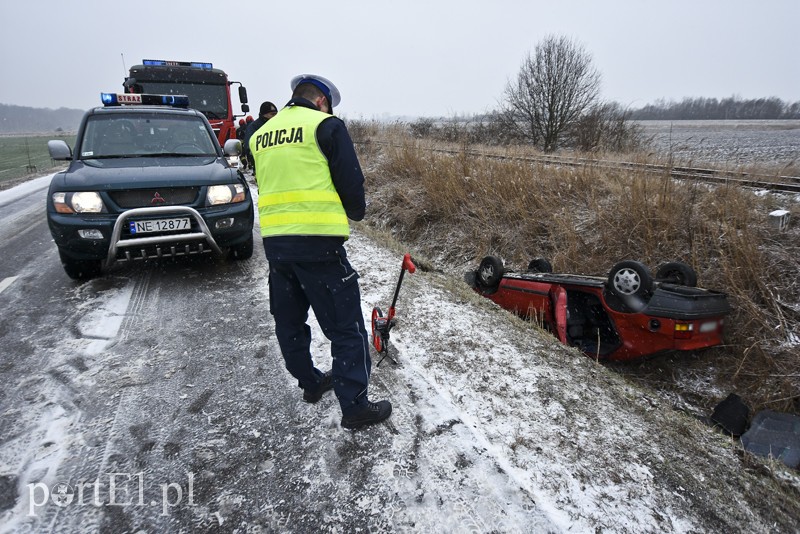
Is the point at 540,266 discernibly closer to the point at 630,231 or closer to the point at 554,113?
the point at 630,231

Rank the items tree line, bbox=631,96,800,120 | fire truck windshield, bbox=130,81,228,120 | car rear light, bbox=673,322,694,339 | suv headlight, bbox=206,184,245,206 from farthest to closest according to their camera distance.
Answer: tree line, bbox=631,96,800,120
fire truck windshield, bbox=130,81,228,120
suv headlight, bbox=206,184,245,206
car rear light, bbox=673,322,694,339

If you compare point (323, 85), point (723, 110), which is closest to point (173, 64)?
point (323, 85)

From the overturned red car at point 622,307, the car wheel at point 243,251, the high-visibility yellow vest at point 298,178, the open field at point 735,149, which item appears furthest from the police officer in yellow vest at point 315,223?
the open field at point 735,149

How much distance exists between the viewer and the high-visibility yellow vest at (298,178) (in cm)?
193

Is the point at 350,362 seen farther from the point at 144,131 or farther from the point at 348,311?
the point at 144,131

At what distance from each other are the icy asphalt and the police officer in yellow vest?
388mm

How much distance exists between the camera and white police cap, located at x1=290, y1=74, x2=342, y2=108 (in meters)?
2.09

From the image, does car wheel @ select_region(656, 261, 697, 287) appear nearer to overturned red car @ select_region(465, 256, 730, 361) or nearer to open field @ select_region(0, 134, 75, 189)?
overturned red car @ select_region(465, 256, 730, 361)

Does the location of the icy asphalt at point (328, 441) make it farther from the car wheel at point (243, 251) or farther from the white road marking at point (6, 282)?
the car wheel at point (243, 251)

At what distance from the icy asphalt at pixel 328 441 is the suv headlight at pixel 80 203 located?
104 cm

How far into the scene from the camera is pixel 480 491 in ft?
6.00

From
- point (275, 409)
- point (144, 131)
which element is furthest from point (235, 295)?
point (144, 131)

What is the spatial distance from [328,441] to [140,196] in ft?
10.7

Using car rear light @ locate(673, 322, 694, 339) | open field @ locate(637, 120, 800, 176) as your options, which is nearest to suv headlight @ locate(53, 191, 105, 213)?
car rear light @ locate(673, 322, 694, 339)
